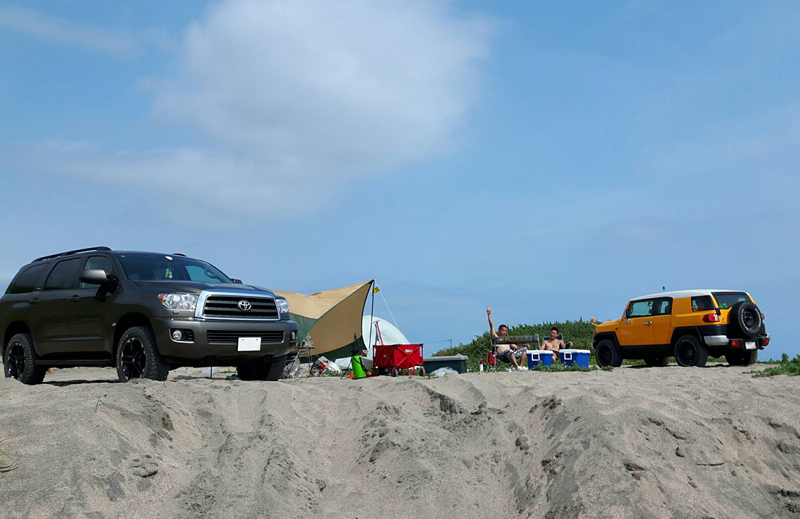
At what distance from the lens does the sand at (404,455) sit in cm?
486

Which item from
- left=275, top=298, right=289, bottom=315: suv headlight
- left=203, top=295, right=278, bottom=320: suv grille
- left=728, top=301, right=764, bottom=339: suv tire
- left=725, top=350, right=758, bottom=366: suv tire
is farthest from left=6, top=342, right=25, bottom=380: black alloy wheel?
left=725, top=350, right=758, bottom=366: suv tire

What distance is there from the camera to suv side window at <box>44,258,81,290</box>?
9.96 meters

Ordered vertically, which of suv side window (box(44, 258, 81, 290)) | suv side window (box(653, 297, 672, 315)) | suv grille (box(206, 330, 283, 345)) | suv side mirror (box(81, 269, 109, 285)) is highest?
suv side window (box(44, 258, 81, 290))

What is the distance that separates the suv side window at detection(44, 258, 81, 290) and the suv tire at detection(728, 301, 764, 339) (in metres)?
13.0

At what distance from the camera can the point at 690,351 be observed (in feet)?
48.6

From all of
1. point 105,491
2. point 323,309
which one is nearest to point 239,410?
point 105,491

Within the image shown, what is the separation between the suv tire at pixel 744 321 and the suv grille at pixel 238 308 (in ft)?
33.9

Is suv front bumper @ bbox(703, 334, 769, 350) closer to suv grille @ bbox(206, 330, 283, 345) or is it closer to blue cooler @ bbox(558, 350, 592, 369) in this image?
blue cooler @ bbox(558, 350, 592, 369)

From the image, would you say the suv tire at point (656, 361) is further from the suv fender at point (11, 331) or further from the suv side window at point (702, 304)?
the suv fender at point (11, 331)

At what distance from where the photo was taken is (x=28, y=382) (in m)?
10.1

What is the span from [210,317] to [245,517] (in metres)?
4.23

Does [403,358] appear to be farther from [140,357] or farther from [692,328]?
[692,328]

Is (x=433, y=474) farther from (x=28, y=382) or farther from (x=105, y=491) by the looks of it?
(x=28, y=382)

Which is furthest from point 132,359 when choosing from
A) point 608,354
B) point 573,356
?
point 608,354
